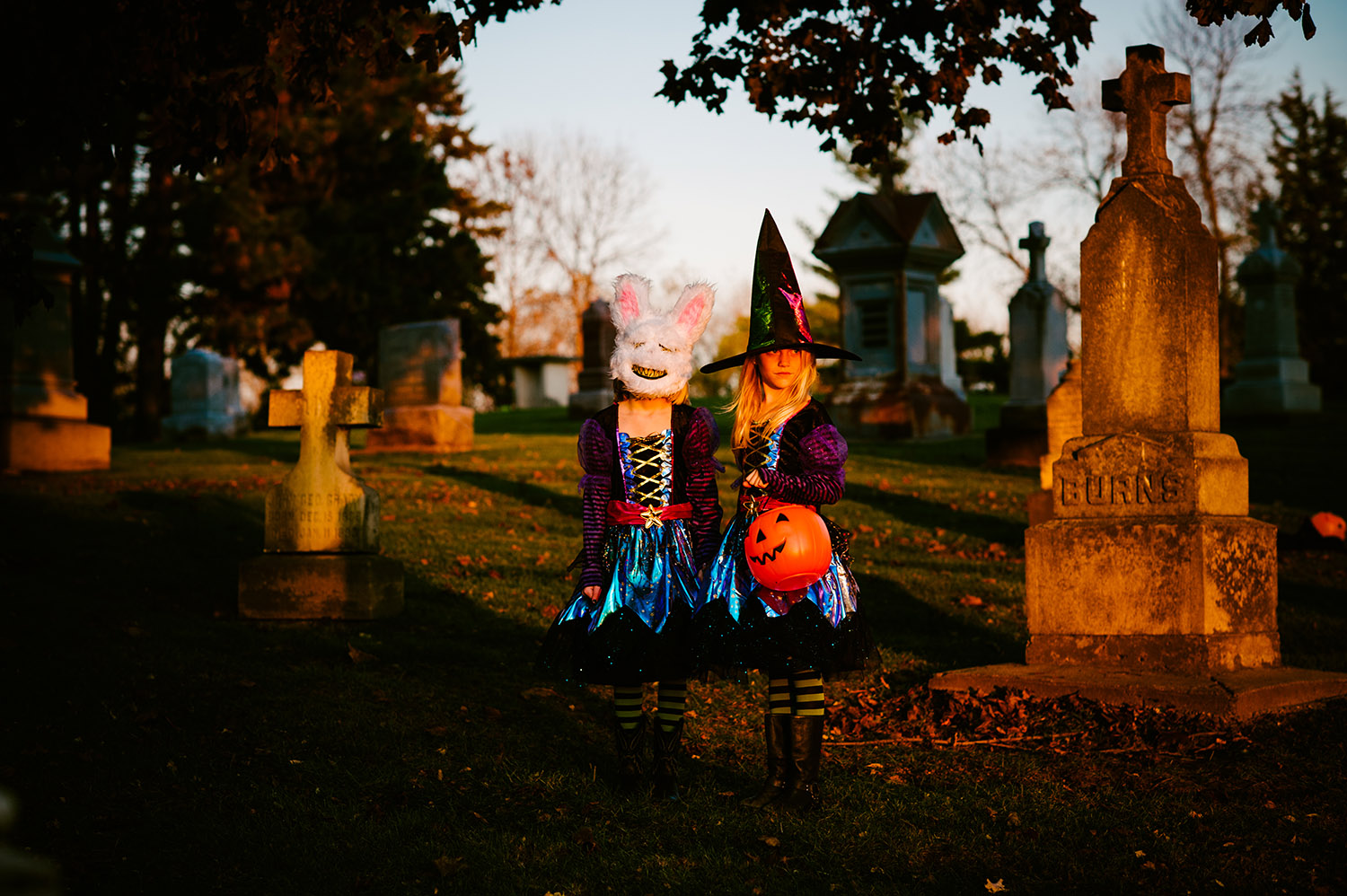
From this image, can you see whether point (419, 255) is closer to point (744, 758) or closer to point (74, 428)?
point (74, 428)

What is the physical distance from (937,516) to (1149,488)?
6.88m

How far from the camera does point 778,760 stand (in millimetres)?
4867

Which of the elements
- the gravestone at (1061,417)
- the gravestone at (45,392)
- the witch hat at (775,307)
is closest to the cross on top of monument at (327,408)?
the witch hat at (775,307)

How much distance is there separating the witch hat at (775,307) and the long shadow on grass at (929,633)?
2981 millimetres

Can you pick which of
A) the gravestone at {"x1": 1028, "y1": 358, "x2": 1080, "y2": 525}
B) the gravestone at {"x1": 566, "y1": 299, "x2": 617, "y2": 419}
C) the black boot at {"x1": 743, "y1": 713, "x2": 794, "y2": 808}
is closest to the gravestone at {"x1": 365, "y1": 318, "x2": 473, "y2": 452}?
the gravestone at {"x1": 566, "y1": 299, "x2": 617, "y2": 419}

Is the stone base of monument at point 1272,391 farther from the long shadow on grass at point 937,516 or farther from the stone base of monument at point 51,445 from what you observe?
the stone base of monument at point 51,445

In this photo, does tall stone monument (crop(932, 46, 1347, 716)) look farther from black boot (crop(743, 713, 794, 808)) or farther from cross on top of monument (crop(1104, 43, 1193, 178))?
black boot (crop(743, 713, 794, 808))

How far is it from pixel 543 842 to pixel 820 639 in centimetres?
130

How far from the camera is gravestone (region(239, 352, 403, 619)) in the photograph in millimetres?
8703

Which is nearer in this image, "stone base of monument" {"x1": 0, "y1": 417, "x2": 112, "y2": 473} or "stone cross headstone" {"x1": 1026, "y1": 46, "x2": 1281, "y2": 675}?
"stone cross headstone" {"x1": 1026, "y1": 46, "x2": 1281, "y2": 675}

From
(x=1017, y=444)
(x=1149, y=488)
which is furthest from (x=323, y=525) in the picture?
(x=1017, y=444)

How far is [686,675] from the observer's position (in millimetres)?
4945

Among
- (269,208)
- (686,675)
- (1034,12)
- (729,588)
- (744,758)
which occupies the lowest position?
(744,758)

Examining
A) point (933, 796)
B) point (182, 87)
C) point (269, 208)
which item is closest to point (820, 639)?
point (933, 796)
